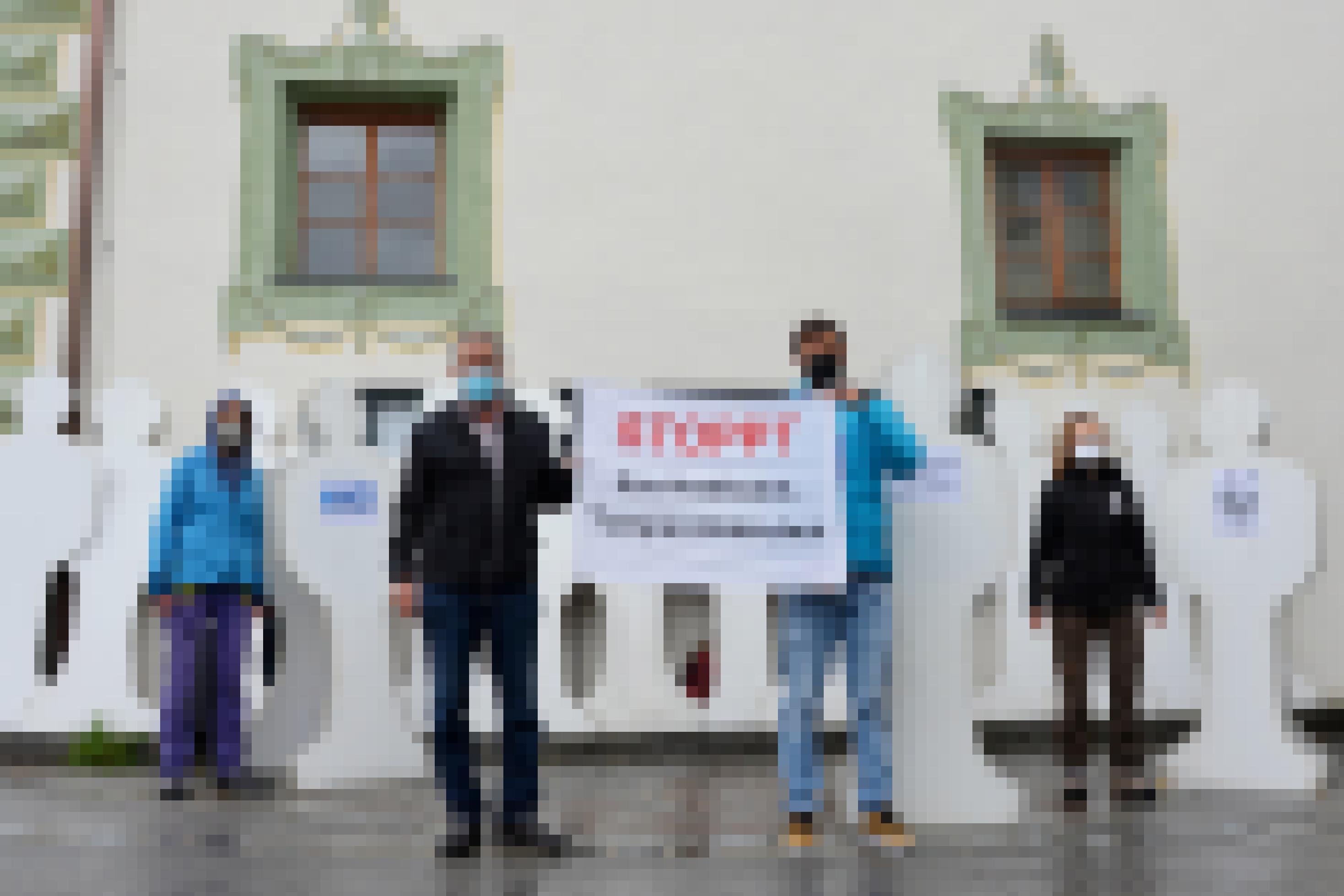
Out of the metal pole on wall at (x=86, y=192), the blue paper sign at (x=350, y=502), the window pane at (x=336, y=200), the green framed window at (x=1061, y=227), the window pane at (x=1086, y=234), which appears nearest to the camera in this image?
the blue paper sign at (x=350, y=502)

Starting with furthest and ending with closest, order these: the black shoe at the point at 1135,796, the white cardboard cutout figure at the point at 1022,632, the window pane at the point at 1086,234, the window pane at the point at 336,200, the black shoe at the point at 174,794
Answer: the window pane at the point at 1086,234
the window pane at the point at 336,200
the white cardboard cutout figure at the point at 1022,632
the black shoe at the point at 174,794
the black shoe at the point at 1135,796

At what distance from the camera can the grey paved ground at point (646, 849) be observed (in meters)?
4.27

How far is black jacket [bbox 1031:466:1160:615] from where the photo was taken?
6168mm

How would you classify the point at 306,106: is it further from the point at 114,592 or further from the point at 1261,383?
the point at 1261,383

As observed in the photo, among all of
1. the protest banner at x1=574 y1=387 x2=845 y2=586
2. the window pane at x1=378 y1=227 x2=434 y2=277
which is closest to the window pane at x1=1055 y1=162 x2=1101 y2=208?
the window pane at x1=378 y1=227 x2=434 y2=277

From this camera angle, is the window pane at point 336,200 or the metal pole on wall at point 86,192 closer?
the metal pole on wall at point 86,192

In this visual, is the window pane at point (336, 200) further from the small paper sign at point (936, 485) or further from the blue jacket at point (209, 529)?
the small paper sign at point (936, 485)

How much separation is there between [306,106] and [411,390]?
1864 millimetres

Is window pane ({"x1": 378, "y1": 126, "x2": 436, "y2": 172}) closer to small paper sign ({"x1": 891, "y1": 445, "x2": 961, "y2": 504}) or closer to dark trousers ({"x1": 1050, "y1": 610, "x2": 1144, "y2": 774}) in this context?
small paper sign ({"x1": 891, "y1": 445, "x2": 961, "y2": 504})

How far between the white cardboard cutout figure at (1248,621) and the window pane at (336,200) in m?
4.89

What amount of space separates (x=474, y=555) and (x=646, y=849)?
120cm

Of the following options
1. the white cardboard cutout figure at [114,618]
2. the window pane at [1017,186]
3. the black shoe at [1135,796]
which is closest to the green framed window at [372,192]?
the white cardboard cutout figure at [114,618]

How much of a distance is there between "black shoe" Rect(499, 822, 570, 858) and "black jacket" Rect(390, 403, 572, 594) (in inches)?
33.1

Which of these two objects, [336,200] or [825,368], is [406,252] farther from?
[825,368]
